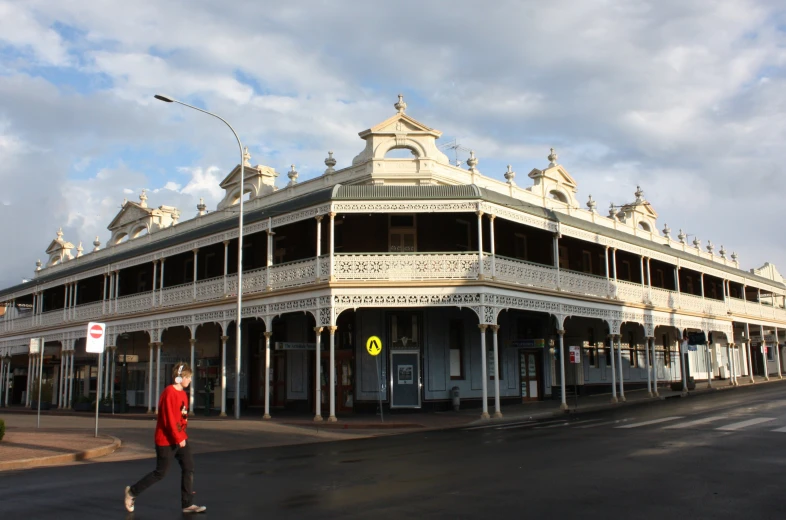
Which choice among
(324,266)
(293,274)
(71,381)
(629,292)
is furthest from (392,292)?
(71,381)

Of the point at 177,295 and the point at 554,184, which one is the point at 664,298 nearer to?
the point at 554,184

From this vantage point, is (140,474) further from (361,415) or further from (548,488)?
(361,415)

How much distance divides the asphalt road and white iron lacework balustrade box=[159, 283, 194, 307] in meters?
14.3

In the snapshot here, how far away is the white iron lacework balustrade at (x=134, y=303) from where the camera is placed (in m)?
31.4

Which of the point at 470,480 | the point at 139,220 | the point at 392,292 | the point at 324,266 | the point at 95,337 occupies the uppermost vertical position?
the point at 139,220

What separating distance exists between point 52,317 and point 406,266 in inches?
988

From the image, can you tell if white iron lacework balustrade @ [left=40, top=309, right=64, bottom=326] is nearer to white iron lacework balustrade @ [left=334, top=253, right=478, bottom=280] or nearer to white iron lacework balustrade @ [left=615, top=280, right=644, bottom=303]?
white iron lacework balustrade @ [left=334, top=253, right=478, bottom=280]

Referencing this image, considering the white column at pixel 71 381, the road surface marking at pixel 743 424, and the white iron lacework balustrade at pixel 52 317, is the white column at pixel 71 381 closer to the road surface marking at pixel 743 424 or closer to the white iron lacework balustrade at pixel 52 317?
the white iron lacework balustrade at pixel 52 317

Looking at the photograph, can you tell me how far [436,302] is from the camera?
22641 mm

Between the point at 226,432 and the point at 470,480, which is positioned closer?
the point at 470,480

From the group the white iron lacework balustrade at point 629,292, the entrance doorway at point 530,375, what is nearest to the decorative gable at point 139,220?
the entrance doorway at point 530,375

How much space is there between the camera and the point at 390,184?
26266 millimetres

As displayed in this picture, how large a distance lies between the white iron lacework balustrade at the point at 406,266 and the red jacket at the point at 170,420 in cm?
1446

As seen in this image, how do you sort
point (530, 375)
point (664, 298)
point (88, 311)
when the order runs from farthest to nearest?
point (88, 311), point (664, 298), point (530, 375)
